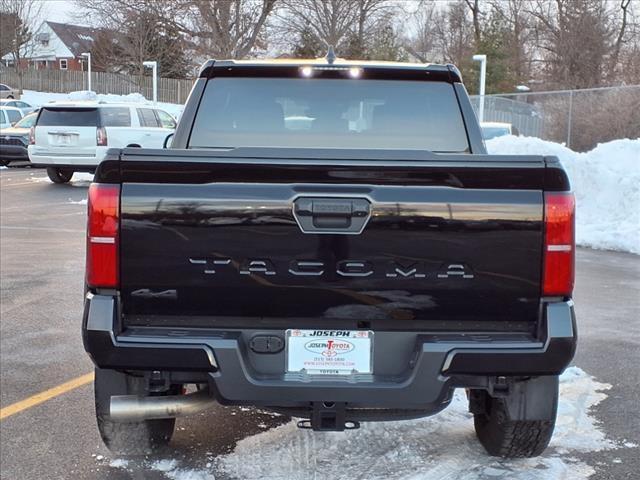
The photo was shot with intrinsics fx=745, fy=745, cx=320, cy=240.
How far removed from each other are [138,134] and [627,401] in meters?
15.2

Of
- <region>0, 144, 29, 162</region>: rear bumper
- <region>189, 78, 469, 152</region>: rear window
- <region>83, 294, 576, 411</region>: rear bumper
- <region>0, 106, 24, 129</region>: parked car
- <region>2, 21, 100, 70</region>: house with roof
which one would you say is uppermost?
<region>2, 21, 100, 70</region>: house with roof

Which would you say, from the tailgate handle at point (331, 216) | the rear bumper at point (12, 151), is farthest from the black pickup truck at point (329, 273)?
the rear bumper at point (12, 151)

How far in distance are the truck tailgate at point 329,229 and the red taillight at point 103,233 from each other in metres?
0.03

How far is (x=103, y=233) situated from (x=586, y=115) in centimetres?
1873

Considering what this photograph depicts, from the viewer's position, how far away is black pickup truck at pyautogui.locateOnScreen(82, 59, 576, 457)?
9.57 feet

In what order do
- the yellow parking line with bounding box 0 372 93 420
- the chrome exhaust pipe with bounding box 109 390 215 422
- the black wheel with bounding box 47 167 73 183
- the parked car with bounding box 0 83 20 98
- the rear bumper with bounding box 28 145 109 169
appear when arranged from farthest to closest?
1. the parked car with bounding box 0 83 20 98
2. the black wheel with bounding box 47 167 73 183
3. the rear bumper with bounding box 28 145 109 169
4. the yellow parking line with bounding box 0 372 93 420
5. the chrome exhaust pipe with bounding box 109 390 215 422

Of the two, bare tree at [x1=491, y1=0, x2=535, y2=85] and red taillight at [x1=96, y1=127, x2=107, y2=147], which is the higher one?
bare tree at [x1=491, y1=0, x2=535, y2=85]

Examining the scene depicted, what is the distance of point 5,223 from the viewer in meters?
12.2

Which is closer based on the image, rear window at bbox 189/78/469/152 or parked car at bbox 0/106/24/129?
rear window at bbox 189/78/469/152

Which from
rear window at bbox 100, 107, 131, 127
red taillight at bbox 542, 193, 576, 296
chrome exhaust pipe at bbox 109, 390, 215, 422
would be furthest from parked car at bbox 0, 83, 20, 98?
red taillight at bbox 542, 193, 576, 296

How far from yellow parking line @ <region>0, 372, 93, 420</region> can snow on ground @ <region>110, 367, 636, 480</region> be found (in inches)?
42.3

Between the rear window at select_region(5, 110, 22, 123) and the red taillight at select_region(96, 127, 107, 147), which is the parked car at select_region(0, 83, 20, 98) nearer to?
the rear window at select_region(5, 110, 22, 123)

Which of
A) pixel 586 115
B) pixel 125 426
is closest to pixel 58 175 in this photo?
pixel 586 115

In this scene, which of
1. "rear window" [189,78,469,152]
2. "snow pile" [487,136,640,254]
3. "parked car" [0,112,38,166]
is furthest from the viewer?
"parked car" [0,112,38,166]
